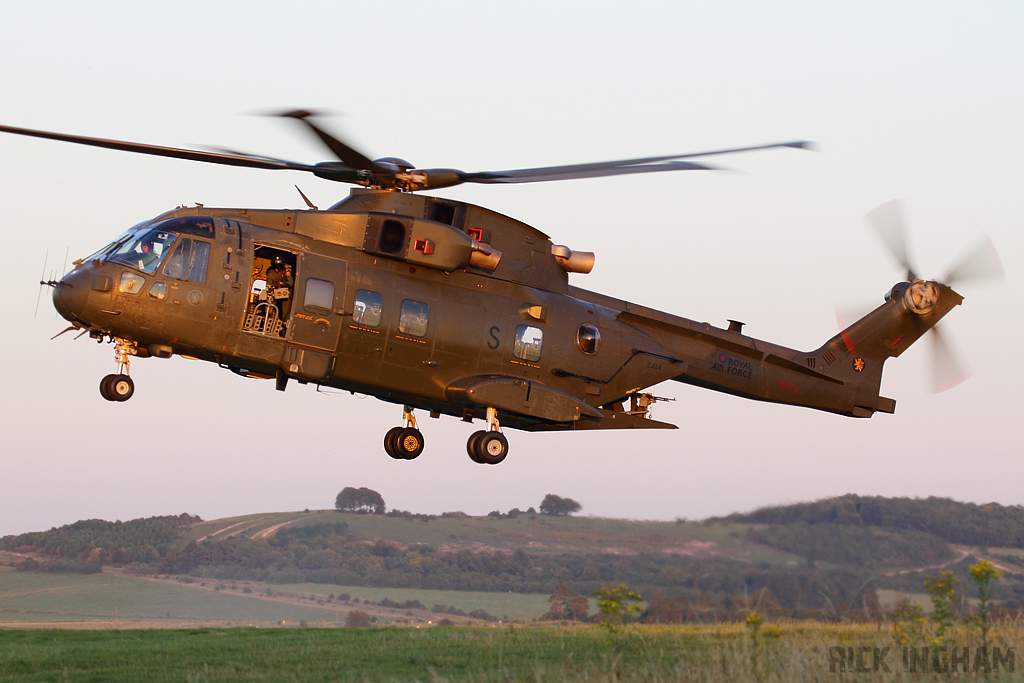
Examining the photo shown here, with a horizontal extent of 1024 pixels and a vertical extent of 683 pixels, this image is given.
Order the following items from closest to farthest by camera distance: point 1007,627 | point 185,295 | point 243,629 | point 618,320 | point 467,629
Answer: point 1007,627 → point 185,295 → point 618,320 → point 467,629 → point 243,629

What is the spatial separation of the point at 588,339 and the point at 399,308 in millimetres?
4183

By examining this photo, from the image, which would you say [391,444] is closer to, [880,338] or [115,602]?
[880,338]

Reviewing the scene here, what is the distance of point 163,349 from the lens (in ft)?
55.1

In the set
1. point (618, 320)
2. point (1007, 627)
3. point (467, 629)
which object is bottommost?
point (467, 629)

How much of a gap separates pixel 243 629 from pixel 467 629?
6.95 metres

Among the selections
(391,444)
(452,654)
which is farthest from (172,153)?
(452,654)

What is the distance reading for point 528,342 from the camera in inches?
773

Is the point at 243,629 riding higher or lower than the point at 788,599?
lower

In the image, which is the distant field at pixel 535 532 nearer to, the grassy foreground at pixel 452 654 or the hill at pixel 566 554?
the hill at pixel 566 554

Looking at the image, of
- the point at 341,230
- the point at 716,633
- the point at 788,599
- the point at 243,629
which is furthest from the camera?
the point at 243,629

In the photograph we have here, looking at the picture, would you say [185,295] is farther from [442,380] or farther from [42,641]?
[42,641]

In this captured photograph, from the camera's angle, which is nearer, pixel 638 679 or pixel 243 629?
pixel 638 679

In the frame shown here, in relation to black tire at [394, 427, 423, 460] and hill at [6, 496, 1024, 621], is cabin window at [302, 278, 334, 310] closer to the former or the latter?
black tire at [394, 427, 423, 460]

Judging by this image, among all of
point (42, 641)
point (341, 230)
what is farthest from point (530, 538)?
point (42, 641)
